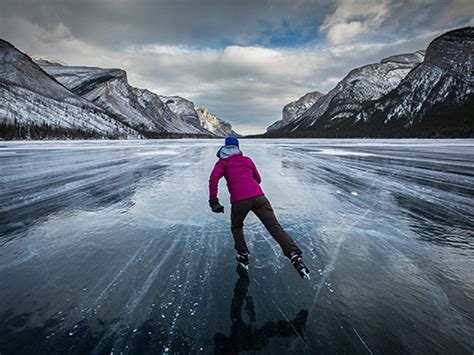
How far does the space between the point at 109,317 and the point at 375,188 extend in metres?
8.36

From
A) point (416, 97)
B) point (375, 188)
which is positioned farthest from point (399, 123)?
point (375, 188)

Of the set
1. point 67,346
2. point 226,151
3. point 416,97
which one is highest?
point 416,97

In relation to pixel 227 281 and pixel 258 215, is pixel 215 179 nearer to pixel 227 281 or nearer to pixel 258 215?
pixel 258 215

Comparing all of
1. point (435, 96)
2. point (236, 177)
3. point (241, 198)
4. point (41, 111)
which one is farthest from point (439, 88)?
point (41, 111)

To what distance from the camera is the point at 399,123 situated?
6348 inches

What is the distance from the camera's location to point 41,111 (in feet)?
465

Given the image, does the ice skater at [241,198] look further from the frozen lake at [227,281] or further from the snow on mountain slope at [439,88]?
the snow on mountain slope at [439,88]

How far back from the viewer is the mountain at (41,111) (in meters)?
118

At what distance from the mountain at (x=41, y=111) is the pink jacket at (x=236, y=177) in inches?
4645

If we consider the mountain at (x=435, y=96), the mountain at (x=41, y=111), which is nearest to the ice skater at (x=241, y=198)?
the mountain at (x=41, y=111)

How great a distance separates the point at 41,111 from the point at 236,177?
563 feet

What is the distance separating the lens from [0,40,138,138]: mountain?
117875 millimetres

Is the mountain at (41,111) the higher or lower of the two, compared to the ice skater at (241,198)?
higher

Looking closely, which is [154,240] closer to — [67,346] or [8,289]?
[8,289]
